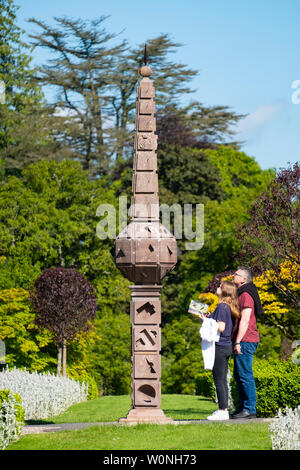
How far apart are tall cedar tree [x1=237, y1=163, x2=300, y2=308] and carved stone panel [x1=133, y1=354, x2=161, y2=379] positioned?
12475 mm

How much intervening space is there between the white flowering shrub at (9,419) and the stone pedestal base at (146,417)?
4.94 ft

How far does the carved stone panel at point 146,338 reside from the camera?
459 inches

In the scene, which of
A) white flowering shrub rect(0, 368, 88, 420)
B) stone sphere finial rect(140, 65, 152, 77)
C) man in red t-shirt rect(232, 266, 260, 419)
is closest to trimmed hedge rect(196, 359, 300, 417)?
man in red t-shirt rect(232, 266, 260, 419)

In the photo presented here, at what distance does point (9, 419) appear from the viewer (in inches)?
448

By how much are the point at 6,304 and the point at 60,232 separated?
815 centimetres

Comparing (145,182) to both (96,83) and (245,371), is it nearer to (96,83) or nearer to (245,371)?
(245,371)

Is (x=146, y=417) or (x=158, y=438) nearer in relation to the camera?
(x=158, y=438)

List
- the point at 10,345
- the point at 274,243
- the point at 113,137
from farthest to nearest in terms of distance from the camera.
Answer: the point at 113,137 → the point at 10,345 → the point at 274,243

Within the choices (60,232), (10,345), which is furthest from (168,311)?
(10,345)

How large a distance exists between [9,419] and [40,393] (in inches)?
364

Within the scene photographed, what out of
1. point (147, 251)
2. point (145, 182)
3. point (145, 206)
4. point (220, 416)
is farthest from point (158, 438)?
point (145, 182)

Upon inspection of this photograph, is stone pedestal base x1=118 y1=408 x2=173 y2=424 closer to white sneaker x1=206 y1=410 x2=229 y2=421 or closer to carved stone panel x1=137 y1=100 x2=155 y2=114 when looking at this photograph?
white sneaker x1=206 y1=410 x2=229 y2=421

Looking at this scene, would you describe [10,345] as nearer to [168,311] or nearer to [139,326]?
[168,311]

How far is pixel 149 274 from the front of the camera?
11.7 m
